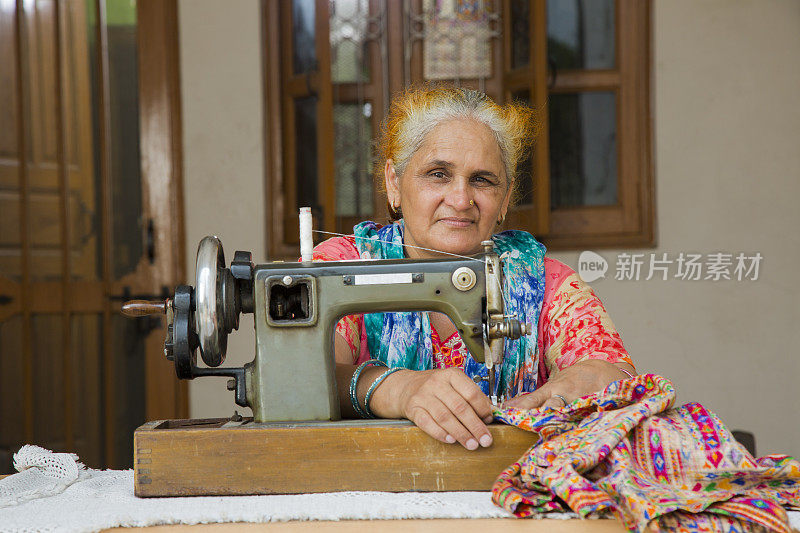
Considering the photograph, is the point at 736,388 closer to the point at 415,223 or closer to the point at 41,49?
the point at 415,223

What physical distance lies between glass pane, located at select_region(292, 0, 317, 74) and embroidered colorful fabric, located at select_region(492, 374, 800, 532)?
2933 mm

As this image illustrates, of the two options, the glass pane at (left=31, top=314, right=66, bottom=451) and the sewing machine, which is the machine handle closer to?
the sewing machine

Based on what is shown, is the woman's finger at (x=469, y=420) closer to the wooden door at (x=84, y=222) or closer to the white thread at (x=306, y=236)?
the white thread at (x=306, y=236)

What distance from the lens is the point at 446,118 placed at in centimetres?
183

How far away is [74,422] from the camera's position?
A: 358 cm

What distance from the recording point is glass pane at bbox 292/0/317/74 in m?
3.88

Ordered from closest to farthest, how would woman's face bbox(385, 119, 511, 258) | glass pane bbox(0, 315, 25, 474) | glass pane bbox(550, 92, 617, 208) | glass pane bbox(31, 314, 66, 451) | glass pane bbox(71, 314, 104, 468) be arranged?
woman's face bbox(385, 119, 511, 258)
glass pane bbox(0, 315, 25, 474)
glass pane bbox(31, 314, 66, 451)
glass pane bbox(71, 314, 104, 468)
glass pane bbox(550, 92, 617, 208)

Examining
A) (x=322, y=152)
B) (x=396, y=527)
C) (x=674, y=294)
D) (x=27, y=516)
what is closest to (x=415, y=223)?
(x=396, y=527)

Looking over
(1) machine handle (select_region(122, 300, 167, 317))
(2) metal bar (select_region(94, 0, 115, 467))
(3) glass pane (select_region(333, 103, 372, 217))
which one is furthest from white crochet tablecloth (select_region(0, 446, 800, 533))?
(3) glass pane (select_region(333, 103, 372, 217))

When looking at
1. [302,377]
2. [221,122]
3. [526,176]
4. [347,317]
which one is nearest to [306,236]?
[302,377]

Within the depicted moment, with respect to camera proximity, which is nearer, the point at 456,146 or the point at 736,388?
the point at 456,146

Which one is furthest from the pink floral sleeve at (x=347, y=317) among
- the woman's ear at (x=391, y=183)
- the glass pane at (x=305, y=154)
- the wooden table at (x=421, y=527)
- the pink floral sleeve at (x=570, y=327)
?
the glass pane at (x=305, y=154)

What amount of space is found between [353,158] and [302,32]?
635mm

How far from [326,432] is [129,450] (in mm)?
2823
